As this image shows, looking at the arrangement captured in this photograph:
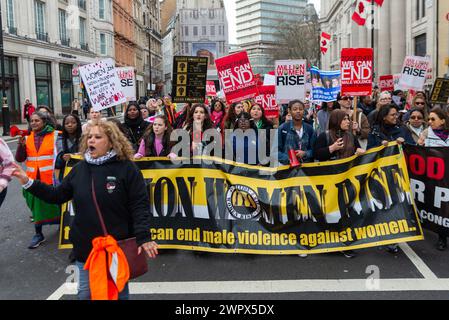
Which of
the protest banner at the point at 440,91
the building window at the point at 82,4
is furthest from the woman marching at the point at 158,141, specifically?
the building window at the point at 82,4

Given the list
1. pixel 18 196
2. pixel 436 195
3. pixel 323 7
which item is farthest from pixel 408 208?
pixel 323 7

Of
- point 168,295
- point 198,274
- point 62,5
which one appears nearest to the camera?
point 168,295

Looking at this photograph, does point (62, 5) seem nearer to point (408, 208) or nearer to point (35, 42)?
→ point (35, 42)

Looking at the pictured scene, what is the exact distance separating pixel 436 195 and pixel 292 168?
5.97 feet

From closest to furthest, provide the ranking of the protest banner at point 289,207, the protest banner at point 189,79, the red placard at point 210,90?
the protest banner at point 289,207 < the protest banner at point 189,79 < the red placard at point 210,90

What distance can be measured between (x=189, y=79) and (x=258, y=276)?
14.5 feet

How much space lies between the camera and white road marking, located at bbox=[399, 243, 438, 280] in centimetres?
483

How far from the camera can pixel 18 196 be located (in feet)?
30.5

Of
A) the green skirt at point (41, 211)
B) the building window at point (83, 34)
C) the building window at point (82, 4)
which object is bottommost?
the green skirt at point (41, 211)

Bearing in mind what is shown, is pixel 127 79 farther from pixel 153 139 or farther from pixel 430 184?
pixel 430 184

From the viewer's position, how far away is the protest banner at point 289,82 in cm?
895

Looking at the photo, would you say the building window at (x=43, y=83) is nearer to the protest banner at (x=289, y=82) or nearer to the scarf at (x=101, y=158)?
the protest banner at (x=289, y=82)

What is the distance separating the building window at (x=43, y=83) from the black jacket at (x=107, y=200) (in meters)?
32.4

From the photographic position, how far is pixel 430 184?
5812mm
